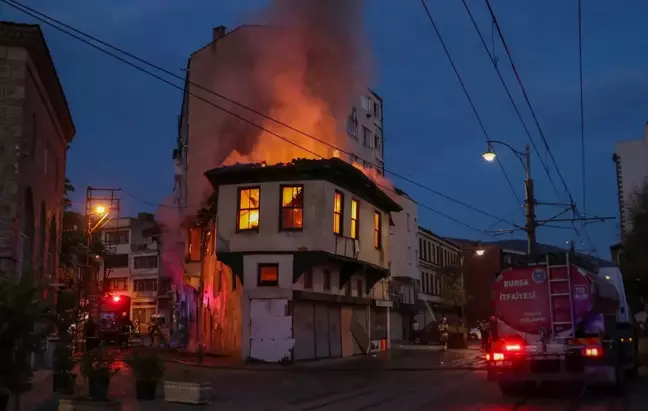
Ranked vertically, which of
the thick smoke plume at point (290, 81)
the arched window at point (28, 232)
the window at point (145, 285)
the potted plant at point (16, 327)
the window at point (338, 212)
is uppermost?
the thick smoke plume at point (290, 81)

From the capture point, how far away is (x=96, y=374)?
12.1m

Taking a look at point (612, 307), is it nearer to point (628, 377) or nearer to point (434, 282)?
point (628, 377)

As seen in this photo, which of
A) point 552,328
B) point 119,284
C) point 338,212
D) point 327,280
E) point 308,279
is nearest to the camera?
point 552,328

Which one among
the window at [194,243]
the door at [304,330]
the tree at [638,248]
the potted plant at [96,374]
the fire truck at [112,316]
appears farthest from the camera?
the fire truck at [112,316]

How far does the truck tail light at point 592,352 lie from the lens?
13.3 m

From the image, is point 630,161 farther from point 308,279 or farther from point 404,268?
point 308,279

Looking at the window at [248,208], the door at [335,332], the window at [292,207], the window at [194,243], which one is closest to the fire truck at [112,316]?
the window at [194,243]

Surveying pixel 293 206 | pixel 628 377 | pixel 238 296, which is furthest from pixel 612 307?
pixel 238 296

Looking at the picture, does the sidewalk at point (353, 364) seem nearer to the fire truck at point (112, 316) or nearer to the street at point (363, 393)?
the street at point (363, 393)

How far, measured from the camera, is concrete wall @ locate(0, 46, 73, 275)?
16203mm

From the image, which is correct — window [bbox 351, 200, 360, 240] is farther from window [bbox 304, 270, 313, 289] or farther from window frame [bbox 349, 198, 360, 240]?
window [bbox 304, 270, 313, 289]

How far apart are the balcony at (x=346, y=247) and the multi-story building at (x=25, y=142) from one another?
1169 cm

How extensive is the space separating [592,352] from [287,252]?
15.2m

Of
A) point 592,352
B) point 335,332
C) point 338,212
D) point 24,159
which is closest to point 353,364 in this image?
point 335,332
